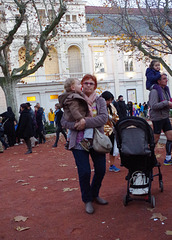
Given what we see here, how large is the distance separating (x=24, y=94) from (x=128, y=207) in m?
27.7

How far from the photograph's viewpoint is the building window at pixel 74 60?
32219 mm

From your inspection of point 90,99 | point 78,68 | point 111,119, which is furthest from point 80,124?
point 78,68

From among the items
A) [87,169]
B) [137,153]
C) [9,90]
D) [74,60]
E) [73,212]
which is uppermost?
[74,60]

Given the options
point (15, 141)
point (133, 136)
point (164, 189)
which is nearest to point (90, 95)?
point (133, 136)

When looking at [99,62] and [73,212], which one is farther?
[99,62]

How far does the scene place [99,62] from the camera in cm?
3375

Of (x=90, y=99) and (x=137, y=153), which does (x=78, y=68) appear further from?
(x=137, y=153)

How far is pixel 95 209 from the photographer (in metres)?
4.13

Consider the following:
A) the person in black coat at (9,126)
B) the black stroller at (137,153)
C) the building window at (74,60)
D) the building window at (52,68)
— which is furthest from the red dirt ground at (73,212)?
the building window at (74,60)

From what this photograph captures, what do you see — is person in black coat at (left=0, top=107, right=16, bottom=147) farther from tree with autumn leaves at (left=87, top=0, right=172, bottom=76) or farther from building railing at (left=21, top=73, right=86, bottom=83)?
building railing at (left=21, top=73, right=86, bottom=83)

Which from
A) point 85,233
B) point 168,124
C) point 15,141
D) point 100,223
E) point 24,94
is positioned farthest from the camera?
point 24,94

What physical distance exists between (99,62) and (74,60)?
3.38 m

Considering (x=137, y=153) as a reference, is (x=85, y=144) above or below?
above

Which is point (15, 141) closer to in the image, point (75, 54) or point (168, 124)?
point (168, 124)
